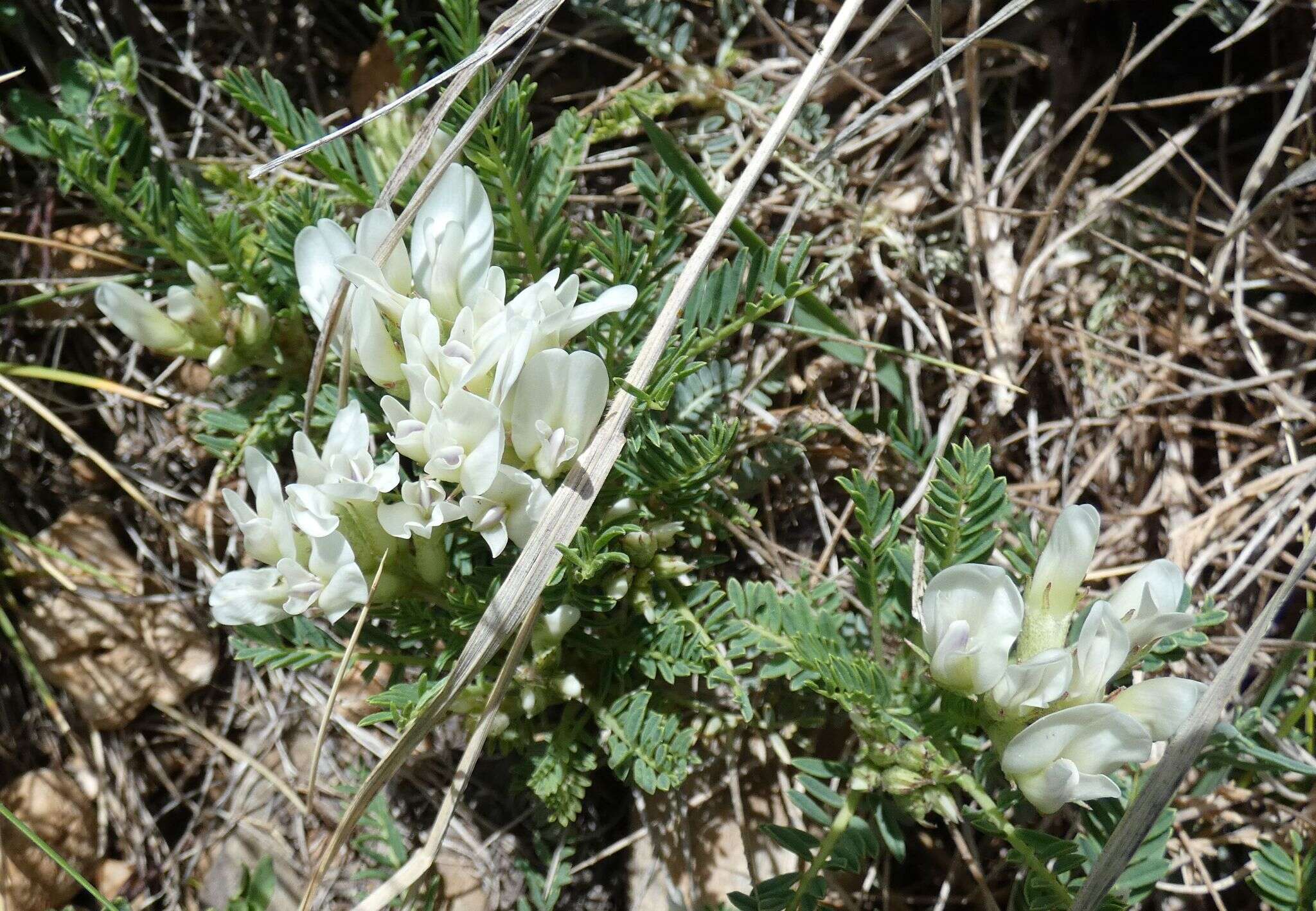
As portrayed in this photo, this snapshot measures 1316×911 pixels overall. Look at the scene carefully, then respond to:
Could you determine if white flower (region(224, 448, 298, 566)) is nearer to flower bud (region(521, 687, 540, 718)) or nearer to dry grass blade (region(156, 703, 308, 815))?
flower bud (region(521, 687, 540, 718))

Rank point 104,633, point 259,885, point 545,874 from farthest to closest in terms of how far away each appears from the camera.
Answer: point 104,633 < point 259,885 < point 545,874

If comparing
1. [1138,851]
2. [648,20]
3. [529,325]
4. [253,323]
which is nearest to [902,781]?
[1138,851]

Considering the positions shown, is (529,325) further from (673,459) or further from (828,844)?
(828,844)

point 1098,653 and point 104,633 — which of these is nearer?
point 1098,653

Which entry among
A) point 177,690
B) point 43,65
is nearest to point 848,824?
point 177,690

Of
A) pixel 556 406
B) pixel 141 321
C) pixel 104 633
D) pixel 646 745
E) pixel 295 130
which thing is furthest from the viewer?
pixel 104 633

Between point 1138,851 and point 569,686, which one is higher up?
point 569,686
